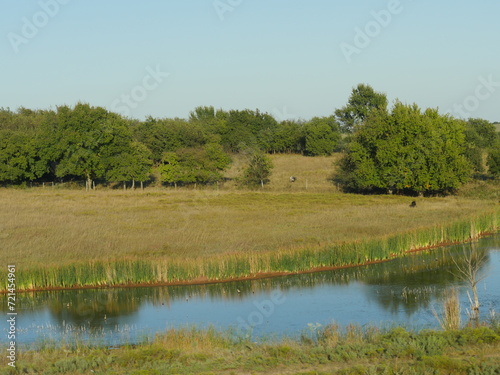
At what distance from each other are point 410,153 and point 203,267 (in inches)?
1227

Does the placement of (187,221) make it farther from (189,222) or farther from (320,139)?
(320,139)

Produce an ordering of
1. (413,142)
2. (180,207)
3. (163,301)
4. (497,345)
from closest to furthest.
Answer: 1. (497,345)
2. (163,301)
3. (180,207)
4. (413,142)

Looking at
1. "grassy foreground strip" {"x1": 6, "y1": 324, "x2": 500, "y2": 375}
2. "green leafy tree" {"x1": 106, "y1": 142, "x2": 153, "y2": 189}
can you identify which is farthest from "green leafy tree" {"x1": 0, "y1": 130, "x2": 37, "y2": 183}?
"grassy foreground strip" {"x1": 6, "y1": 324, "x2": 500, "y2": 375}

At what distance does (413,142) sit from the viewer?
167ft

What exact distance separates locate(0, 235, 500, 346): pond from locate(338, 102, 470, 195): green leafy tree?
82.2 ft

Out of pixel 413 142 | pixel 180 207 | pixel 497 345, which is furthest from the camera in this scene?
pixel 413 142

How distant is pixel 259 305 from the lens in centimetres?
2019

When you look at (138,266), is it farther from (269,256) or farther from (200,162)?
(200,162)

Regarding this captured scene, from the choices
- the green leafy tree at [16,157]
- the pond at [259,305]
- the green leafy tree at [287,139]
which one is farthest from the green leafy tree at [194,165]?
the pond at [259,305]

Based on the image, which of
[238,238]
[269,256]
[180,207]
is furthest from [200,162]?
[269,256]

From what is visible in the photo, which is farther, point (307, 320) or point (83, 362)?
point (307, 320)

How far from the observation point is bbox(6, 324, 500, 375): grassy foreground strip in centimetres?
1111

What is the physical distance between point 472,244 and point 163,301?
1705cm

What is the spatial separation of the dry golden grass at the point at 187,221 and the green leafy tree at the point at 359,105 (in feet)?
173
